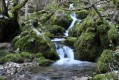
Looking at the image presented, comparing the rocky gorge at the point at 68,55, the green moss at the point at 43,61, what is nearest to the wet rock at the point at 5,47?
the rocky gorge at the point at 68,55

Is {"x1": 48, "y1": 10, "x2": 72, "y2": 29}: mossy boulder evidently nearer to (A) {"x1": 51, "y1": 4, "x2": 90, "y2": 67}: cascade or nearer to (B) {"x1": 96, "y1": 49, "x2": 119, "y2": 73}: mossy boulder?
(A) {"x1": 51, "y1": 4, "x2": 90, "y2": 67}: cascade

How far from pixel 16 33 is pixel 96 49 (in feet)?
25.5

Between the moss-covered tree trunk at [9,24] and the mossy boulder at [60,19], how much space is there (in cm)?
382

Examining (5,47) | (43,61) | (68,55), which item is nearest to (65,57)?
(68,55)

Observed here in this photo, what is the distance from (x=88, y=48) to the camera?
13039 millimetres

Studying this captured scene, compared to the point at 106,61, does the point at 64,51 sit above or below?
below

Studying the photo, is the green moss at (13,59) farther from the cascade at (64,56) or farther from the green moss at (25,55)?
the cascade at (64,56)

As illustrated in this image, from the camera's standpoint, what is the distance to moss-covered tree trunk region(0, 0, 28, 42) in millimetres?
18064

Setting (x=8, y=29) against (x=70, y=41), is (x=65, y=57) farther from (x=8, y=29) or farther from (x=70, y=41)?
(x=8, y=29)

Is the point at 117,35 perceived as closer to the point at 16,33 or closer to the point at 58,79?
the point at 58,79

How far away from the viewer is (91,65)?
12.0m

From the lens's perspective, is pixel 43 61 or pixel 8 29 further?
pixel 8 29

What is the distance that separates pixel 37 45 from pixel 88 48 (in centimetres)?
280

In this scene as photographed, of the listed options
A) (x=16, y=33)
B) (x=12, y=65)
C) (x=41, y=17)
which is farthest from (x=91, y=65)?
(x=41, y=17)
